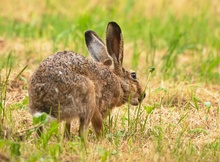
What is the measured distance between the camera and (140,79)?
Result: 8828 mm

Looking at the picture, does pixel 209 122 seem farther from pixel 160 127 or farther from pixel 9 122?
pixel 9 122

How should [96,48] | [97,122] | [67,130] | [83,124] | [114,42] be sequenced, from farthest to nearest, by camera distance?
[96,48] → [114,42] → [97,122] → [67,130] → [83,124]

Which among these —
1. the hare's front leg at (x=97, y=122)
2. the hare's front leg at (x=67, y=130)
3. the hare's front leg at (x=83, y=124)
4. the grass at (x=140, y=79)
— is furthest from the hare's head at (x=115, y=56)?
the hare's front leg at (x=83, y=124)

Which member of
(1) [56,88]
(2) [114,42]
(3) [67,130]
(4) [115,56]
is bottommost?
(3) [67,130]

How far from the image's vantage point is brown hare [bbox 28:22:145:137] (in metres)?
6.03

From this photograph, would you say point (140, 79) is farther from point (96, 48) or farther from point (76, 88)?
point (76, 88)

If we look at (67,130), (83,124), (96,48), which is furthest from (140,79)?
(83,124)

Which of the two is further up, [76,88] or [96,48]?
[96,48]

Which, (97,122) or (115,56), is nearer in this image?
Result: (97,122)

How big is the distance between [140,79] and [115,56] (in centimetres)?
151

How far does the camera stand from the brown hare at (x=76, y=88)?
603 cm

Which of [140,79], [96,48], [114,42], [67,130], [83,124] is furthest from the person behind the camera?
[140,79]

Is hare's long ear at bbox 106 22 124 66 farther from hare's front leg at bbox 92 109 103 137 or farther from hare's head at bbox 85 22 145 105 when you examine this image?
hare's front leg at bbox 92 109 103 137

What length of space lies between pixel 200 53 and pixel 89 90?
4.34 metres
